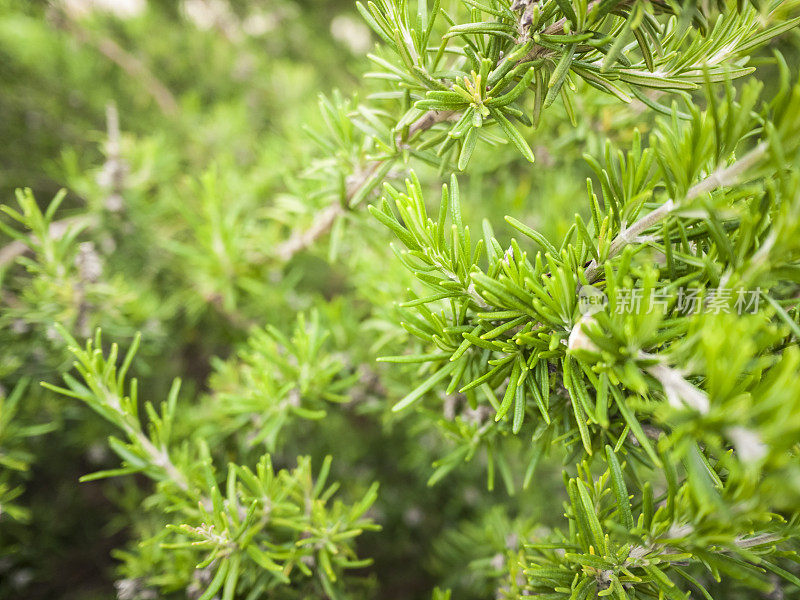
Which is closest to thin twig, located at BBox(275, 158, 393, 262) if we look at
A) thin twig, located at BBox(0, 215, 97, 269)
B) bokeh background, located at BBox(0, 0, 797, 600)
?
bokeh background, located at BBox(0, 0, 797, 600)

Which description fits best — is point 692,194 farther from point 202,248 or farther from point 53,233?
point 53,233

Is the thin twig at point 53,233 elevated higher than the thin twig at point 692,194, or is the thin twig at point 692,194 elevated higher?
the thin twig at point 53,233

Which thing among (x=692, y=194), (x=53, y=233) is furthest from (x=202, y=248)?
(x=692, y=194)

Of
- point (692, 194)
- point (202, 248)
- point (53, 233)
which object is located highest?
point (53, 233)

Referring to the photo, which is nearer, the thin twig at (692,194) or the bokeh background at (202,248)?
the thin twig at (692,194)

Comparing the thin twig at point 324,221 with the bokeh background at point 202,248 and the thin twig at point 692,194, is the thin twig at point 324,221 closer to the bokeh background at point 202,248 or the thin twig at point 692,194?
the bokeh background at point 202,248

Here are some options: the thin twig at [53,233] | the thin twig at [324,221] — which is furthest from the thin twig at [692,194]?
the thin twig at [53,233]

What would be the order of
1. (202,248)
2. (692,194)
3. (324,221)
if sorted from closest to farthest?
1. (692,194)
2. (324,221)
3. (202,248)

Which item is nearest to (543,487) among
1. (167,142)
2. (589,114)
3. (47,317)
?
(589,114)

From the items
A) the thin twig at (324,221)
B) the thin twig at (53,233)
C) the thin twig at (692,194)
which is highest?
the thin twig at (53,233)

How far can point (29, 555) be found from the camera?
49.2 inches

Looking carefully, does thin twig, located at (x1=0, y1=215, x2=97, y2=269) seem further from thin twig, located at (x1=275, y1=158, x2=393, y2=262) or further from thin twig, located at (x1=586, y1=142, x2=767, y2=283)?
thin twig, located at (x1=586, y1=142, x2=767, y2=283)

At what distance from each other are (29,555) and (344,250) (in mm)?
1358

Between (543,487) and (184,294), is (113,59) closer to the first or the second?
(184,294)
